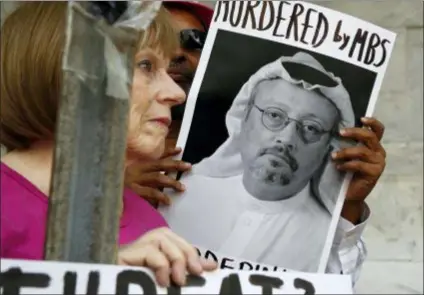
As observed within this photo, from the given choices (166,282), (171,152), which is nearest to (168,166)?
(171,152)

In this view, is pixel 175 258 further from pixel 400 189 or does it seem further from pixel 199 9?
pixel 400 189

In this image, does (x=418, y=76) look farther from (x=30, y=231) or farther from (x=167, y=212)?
(x=30, y=231)

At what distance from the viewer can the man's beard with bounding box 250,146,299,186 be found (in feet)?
2.01

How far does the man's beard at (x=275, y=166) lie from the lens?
61 centimetres

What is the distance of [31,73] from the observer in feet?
1.75

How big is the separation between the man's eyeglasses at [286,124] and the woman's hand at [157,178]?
65mm

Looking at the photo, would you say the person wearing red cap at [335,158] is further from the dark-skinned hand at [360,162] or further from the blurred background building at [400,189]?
the blurred background building at [400,189]

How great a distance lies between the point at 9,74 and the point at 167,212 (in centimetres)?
15

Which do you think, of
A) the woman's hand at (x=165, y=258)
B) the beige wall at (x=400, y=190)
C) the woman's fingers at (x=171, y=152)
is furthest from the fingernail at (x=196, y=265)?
the beige wall at (x=400, y=190)

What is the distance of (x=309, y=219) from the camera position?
62 centimetres

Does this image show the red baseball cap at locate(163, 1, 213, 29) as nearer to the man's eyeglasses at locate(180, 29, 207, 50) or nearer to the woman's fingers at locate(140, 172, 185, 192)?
the man's eyeglasses at locate(180, 29, 207, 50)

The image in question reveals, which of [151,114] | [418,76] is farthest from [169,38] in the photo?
[418,76]

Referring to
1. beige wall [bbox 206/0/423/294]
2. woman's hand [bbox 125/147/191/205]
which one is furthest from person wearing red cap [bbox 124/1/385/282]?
beige wall [bbox 206/0/423/294]

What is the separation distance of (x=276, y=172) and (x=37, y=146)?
168mm
